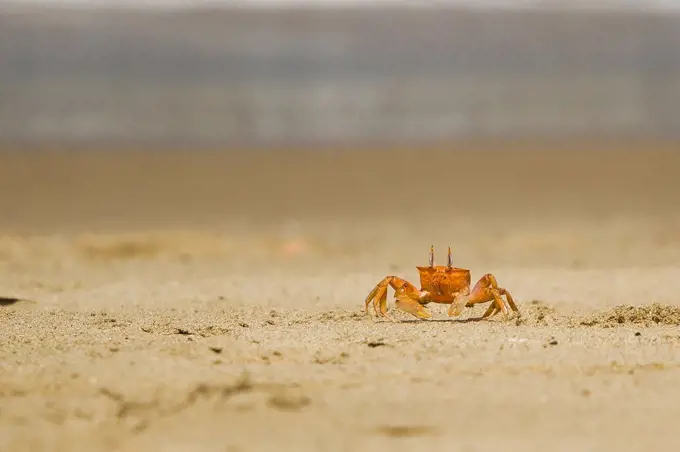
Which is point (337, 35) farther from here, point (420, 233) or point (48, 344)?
point (48, 344)

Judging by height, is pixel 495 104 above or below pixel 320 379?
above

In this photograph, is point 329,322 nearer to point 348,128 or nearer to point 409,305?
point 409,305

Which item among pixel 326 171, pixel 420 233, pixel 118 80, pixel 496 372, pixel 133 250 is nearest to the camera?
→ pixel 496 372

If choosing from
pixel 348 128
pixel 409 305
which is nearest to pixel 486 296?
pixel 409 305

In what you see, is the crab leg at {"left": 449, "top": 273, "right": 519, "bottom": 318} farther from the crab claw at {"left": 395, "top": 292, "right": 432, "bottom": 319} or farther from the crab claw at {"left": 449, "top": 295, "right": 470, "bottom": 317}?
the crab claw at {"left": 395, "top": 292, "right": 432, "bottom": 319}

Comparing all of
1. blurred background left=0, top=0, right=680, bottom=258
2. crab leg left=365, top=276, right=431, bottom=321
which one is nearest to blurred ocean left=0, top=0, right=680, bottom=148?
blurred background left=0, top=0, right=680, bottom=258

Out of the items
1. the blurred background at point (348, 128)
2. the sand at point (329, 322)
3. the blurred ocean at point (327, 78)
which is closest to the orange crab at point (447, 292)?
the sand at point (329, 322)

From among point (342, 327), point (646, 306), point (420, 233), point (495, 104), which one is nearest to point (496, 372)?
point (342, 327)
